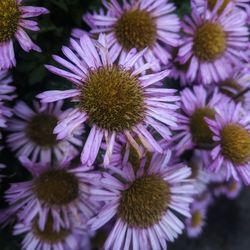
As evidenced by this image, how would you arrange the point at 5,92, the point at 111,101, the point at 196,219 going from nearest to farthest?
the point at 111,101
the point at 5,92
the point at 196,219

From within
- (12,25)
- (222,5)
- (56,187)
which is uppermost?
(222,5)

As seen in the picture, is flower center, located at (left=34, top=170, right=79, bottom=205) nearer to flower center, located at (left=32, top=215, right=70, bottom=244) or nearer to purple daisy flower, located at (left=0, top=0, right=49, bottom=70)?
flower center, located at (left=32, top=215, right=70, bottom=244)

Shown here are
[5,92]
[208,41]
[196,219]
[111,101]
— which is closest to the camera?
[111,101]

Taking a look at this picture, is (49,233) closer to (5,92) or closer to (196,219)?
(5,92)

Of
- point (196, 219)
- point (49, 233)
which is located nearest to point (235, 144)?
point (49, 233)

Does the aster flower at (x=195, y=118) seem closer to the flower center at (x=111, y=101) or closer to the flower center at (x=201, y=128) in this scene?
the flower center at (x=201, y=128)

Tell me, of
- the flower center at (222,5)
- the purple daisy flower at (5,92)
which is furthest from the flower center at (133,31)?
the purple daisy flower at (5,92)

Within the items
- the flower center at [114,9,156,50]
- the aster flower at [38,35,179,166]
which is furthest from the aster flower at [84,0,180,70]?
the aster flower at [38,35,179,166]
